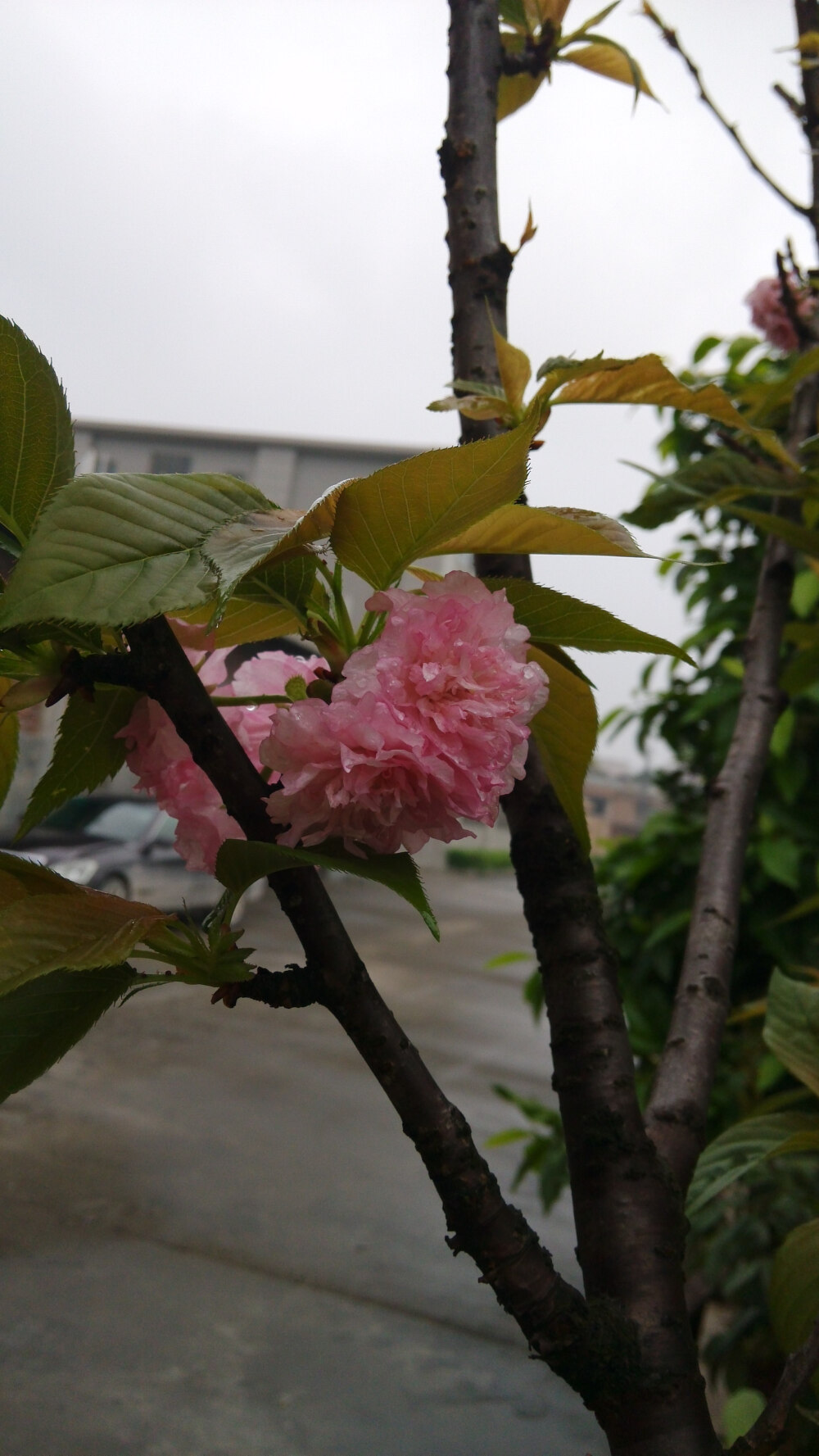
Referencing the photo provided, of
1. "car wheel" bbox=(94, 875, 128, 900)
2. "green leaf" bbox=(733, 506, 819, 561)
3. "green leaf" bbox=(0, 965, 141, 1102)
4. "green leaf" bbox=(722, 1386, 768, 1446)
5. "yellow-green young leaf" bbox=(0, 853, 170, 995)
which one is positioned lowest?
"car wheel" bbox=(94, 875, 128, 900)

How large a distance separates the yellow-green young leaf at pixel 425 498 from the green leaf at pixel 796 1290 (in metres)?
0.35

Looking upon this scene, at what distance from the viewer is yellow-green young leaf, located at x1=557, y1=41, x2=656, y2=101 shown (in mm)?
570

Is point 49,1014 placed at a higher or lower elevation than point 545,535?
lower

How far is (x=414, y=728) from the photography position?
0.25 metres

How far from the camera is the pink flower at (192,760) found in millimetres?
302

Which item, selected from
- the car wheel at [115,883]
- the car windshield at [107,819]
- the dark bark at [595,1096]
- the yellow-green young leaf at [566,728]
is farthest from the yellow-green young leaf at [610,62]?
the car windshield at [107,819]

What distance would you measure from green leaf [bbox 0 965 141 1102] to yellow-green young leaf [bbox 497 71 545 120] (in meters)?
0.52

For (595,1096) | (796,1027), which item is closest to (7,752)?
(595,1096)

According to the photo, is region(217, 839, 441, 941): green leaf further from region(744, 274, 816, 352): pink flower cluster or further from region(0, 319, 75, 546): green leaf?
region(744, 274, 816, 352): pink flower cluster

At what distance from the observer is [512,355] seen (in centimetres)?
42

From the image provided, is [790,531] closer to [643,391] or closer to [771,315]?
[643,391]

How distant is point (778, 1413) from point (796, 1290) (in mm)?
136

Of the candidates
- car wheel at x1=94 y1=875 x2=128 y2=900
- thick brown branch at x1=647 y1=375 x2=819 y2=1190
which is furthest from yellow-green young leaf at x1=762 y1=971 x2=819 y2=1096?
car wheel at x1=94 y1=875 x2=128 y2=900

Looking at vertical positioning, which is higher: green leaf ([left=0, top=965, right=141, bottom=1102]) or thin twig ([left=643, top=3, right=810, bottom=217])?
thin twig ([left=643, top=3, right=810, bottom=217])
